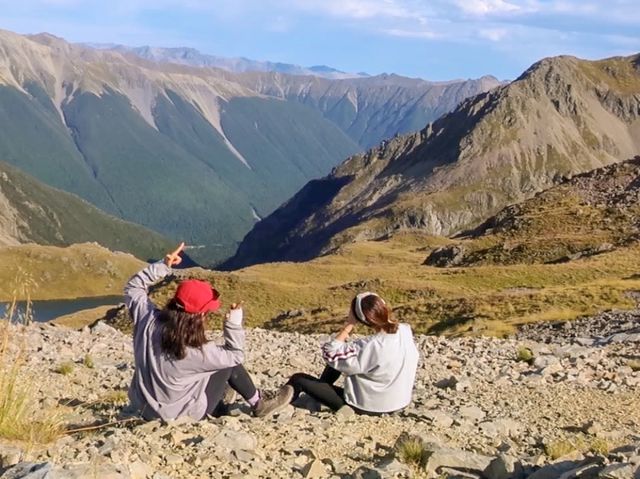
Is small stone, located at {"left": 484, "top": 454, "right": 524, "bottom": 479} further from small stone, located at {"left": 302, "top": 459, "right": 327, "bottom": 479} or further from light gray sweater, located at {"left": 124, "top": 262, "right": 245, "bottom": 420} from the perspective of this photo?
light gray sweater, located at {"left": 124, "top": 262, "right": 245, "bottom": 420}

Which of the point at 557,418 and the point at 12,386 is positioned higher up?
the point at 12,386

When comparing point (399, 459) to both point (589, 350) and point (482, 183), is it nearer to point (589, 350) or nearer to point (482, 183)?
point (589, 350)

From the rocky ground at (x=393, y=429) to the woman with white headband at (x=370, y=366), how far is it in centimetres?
26

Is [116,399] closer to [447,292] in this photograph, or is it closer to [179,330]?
[179,330]

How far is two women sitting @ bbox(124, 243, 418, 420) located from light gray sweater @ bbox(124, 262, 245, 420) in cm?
1

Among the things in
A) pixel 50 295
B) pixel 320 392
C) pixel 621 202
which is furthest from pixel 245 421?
pixel 50 295

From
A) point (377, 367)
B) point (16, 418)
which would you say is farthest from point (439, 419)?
point (16, 418)

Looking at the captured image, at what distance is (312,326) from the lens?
39.1 m

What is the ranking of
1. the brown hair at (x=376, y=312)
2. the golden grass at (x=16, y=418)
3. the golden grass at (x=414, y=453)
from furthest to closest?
the brown hair at (x=376, y=312) < the golden grass at (x=414, y=453) < the golden grass at (x=16, y=418)

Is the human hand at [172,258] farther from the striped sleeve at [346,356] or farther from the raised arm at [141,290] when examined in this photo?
the striped sleeve at [346,356]

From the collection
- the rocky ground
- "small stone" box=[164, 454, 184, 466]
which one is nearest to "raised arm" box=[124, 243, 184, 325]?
the rocky ground

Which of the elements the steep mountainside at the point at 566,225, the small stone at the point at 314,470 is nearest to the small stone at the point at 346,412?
the small stone at the point at 314,470

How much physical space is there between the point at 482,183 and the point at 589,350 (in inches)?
6933

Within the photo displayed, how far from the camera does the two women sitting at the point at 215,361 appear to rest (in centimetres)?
983
